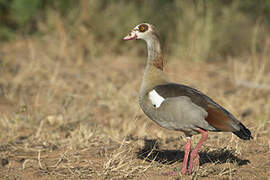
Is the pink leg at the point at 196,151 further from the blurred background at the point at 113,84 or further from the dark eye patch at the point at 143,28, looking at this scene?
the dark eye patch at the point at 143,28

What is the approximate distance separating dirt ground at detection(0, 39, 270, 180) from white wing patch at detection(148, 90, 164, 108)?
2.04 feet

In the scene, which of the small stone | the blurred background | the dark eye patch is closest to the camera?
the dark eye patch

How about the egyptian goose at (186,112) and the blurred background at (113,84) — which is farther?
the blurred background at (113,84)

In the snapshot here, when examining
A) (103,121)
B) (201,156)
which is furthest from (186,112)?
(103,121)

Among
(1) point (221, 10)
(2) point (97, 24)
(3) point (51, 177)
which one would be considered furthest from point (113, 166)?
(1) point (221, 10)

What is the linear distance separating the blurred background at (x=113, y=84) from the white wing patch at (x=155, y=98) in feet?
2.01

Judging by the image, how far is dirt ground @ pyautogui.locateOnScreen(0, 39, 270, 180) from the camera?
13.6ft

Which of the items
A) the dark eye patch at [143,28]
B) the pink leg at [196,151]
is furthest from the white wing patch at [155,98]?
the dark eye patch at [143,28]

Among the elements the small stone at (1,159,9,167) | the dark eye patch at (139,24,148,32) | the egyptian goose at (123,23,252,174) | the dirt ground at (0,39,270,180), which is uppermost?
the dark eye patch at (139,24,148,32)

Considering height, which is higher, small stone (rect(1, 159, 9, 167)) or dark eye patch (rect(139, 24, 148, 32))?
dark eye patch (rect(139, 24, 148, 32))

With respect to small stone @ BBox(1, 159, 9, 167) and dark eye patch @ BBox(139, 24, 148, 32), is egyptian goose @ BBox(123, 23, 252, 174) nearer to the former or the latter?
dark eye patch @ BBox(139, 24, 148, 32)

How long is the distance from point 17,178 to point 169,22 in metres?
7.83

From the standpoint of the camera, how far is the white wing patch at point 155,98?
3854 millimetres

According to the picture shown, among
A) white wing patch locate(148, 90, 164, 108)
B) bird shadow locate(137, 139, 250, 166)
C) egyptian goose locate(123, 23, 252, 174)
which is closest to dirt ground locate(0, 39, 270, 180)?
bird shadow locate(137, 139, 250, 166)
